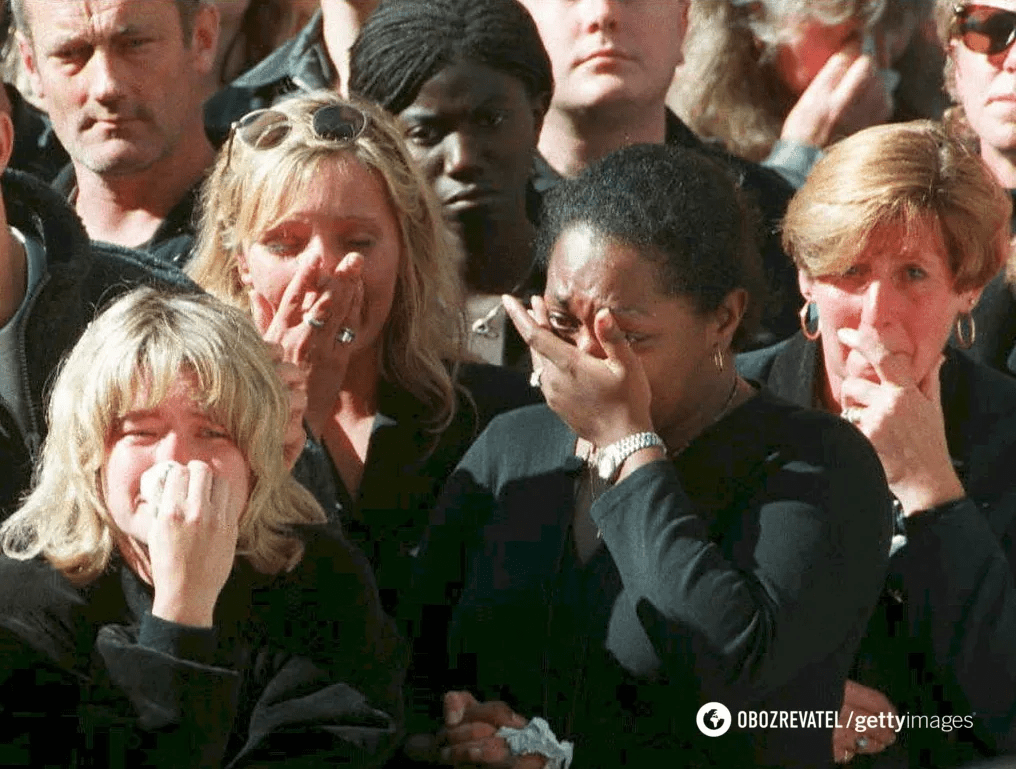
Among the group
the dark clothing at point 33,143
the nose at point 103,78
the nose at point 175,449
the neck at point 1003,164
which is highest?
the nose at point 175,449

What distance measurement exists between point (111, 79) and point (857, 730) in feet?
6.56

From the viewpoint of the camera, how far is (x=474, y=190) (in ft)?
15.6

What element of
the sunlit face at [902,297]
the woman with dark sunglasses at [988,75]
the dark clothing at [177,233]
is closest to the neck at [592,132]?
the woman with dark sunglasses at [988,75]

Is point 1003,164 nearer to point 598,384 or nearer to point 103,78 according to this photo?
point 598,384

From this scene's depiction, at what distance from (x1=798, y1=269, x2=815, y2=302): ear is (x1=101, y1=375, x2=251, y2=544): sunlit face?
1.14 meters

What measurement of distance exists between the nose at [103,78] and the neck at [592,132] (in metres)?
0.89

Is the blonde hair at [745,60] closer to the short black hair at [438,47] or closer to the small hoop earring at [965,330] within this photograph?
the short black hair at [438,47]

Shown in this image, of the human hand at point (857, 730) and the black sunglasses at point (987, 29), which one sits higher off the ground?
the black sunglasses at point (987, 29)

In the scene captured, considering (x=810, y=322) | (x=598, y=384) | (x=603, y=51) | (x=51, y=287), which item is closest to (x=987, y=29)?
(x=603, y=51)

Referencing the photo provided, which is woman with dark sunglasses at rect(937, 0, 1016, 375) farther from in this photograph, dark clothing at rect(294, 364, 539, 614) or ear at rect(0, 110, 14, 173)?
ear at rect(0, 110, 14, 173)

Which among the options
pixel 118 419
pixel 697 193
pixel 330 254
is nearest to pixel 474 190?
pixel 330 254

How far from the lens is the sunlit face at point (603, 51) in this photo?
17.2 feet

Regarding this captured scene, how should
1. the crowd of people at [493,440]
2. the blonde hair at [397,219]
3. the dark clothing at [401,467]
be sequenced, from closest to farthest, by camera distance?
the crowd of people at [493,440] < the dark clothing at [401,467] < the blonde hair at [397,219]

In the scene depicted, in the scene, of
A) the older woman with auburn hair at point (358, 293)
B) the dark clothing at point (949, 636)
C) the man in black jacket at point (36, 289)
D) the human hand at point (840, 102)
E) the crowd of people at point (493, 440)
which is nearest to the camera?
the crowd of people at point (493, 440)
